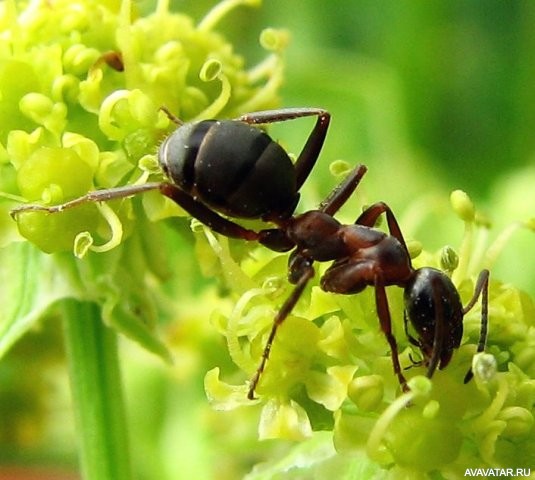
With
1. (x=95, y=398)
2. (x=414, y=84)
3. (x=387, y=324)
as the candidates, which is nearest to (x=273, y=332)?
(x=387, y=324)

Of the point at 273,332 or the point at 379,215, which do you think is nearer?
the point at 273,332

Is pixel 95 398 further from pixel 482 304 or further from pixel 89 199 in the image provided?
pixel 482 304

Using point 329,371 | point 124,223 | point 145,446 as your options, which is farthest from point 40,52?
point 145,446

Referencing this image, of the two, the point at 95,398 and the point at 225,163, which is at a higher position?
the point at 225,163

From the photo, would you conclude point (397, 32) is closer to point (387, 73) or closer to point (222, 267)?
point (387, 73)

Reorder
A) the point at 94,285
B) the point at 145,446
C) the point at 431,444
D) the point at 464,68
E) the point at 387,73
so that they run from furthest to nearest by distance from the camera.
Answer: the point at 464,68 < the point at 387,73 < the point at 145,446 < the point at 94,285 < the point at 431,444

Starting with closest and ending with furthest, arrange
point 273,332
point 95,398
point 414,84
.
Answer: point 273,332 → point 95,398 → point 414,84
